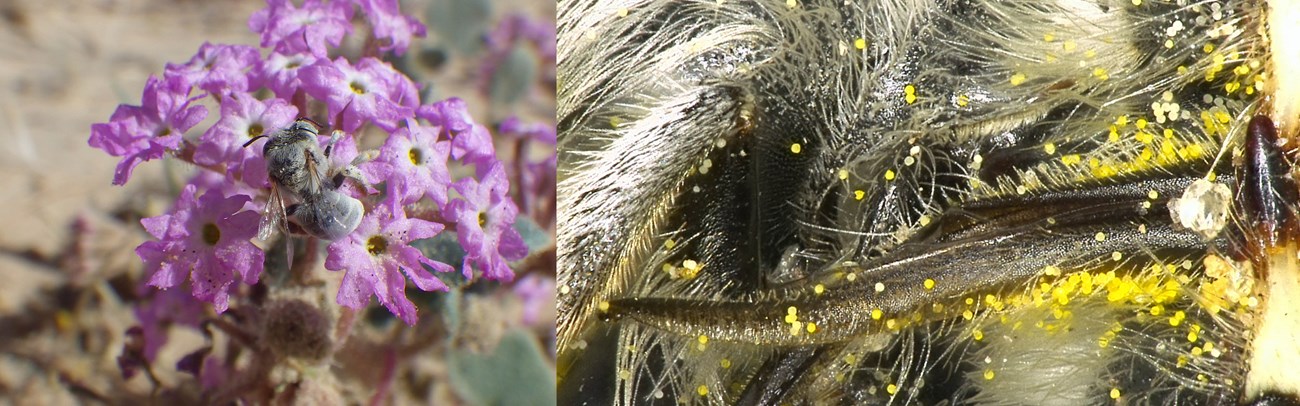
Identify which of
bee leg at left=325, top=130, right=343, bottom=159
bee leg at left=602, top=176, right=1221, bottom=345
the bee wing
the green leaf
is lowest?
the green leaf

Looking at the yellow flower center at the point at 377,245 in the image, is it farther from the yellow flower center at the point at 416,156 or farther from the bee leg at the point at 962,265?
the bee leg at the point at 962,265

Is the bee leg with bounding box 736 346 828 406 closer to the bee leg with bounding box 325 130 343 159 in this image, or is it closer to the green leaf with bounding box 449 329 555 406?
the green leaf with bounding box 449 329 555 406

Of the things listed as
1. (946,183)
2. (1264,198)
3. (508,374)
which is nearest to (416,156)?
(508,374)

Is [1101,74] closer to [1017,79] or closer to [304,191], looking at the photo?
[1017,79]

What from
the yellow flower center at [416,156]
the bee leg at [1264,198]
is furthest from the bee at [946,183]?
the yellow flower center at [416,156]

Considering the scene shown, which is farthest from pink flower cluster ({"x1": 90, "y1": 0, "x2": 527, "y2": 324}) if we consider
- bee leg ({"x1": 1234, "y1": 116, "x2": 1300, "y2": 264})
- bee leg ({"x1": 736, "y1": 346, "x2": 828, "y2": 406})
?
bee leg ({"x1": 1234, "y1": 116, "x2": 1300, "y2": 264})

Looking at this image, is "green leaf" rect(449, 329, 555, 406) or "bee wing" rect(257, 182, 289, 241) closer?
"bee wing" rect(257, 182, 289, 241)

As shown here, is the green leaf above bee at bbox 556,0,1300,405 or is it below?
below
